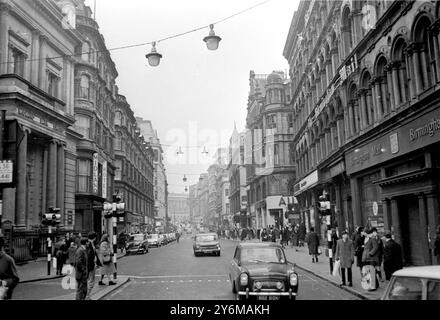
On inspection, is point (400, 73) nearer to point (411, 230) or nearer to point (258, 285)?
point (411, 230)

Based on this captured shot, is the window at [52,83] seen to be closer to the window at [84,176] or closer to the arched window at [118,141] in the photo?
the window at [84,176]

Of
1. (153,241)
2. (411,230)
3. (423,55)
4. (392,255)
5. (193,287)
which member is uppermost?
(423,55)

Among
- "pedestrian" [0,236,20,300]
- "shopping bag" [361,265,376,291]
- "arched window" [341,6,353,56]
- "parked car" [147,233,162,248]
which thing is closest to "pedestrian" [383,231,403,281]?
"shopping bag" [361,265,376,291]

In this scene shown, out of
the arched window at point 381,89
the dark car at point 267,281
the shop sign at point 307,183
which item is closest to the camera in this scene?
the dark car at point 267,281

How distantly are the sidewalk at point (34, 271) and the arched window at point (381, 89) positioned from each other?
1675cm

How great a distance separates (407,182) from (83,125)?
3167 cm

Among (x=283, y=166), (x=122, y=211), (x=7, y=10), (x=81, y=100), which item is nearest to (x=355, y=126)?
(x=122, y=211)

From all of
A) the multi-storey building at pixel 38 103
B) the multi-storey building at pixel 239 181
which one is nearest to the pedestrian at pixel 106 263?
the multi-storey building at pixel 38 103

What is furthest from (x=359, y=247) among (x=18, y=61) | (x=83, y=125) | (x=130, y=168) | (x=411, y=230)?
(x=130, y=168)

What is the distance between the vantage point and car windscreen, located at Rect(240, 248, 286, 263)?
40.2 ft

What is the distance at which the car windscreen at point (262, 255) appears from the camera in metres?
12.3

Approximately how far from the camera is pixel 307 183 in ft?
126
